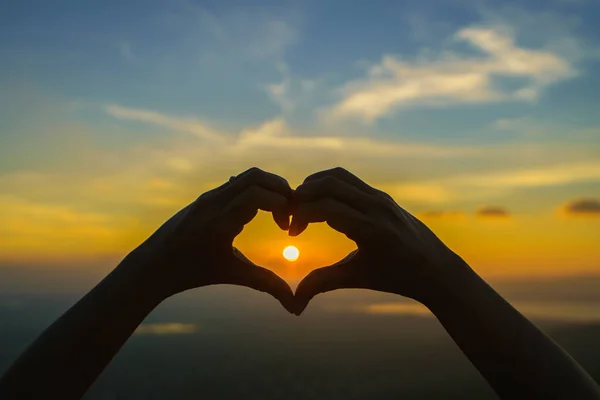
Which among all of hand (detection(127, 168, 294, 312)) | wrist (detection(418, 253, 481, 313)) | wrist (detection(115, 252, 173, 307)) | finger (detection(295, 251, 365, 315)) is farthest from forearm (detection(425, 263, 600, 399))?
wrist (detection(115, 252, 173, 307))

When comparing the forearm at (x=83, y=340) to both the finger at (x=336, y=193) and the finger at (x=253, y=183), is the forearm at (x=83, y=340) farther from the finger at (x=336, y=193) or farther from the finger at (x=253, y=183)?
the finger at (x=336, y=193)

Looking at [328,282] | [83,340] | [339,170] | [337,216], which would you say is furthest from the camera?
[328,282]

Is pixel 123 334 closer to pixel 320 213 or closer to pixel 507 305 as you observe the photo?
pixel 320 213

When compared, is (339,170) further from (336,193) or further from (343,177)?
(336,193)

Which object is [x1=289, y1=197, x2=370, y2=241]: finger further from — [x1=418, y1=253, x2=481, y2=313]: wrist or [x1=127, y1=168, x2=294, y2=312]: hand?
[x1=418, y1=253, x2=481, y2=313]: wrist

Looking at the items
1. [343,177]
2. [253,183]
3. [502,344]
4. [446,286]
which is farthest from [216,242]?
[502,344]

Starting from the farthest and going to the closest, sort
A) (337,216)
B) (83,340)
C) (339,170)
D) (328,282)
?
(328,282), (339,170), (83,340), (337,216)
